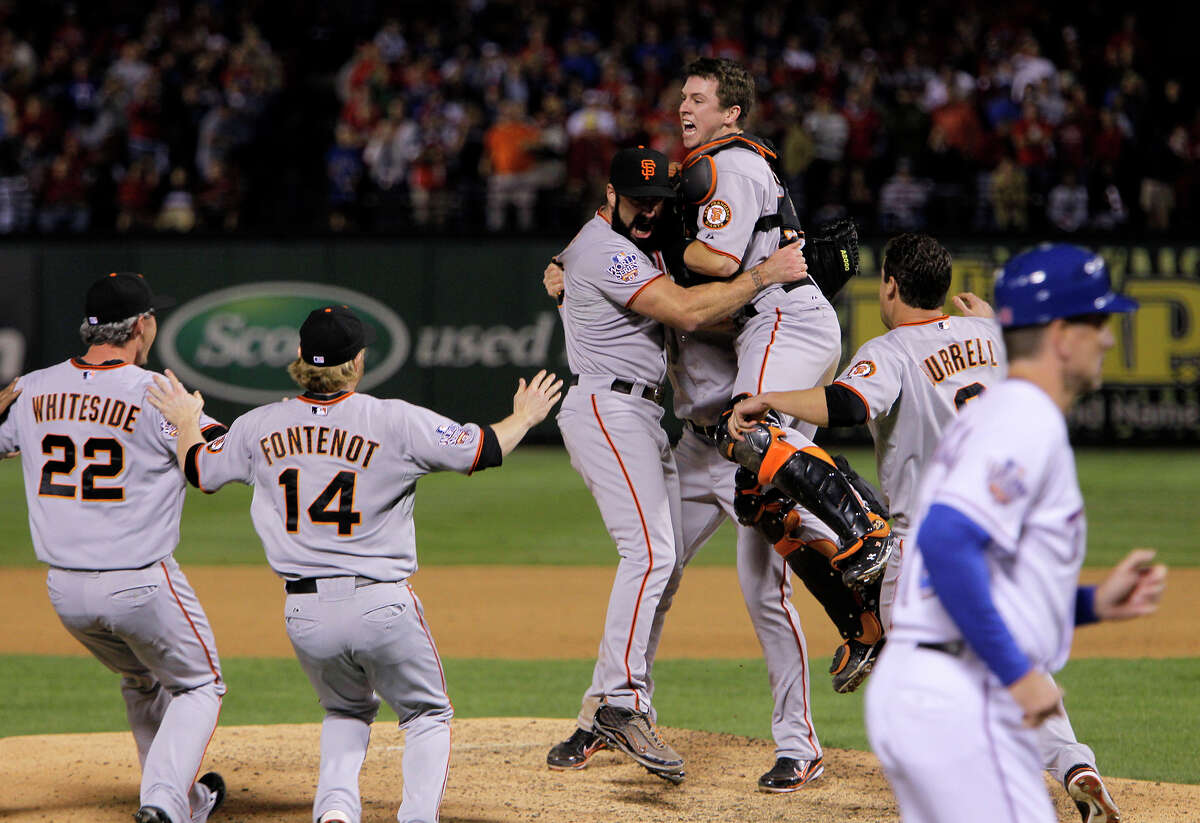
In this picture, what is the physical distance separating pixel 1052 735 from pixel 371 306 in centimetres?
1345

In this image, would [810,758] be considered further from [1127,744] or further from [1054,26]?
[1054,26]

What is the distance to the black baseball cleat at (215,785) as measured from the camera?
217 inches

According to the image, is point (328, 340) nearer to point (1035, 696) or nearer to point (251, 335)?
point (1035, 696)

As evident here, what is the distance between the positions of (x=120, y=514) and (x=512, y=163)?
13209 millimetres

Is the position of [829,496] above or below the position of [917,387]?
below

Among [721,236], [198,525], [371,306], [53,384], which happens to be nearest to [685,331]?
[721,236]

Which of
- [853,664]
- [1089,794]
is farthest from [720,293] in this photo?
[1089,794]

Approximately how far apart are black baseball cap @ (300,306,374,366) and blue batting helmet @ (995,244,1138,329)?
2339 mm

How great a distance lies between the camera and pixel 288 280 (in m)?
17.5

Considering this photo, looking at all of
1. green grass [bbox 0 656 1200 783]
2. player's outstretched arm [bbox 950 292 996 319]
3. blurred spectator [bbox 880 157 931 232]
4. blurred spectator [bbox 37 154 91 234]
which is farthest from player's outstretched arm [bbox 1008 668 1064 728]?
blurred spectator [bbox 37 154 91 234]

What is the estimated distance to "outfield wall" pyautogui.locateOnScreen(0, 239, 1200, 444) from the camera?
56.7 ft

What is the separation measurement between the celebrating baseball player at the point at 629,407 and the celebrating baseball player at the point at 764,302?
0.57ft

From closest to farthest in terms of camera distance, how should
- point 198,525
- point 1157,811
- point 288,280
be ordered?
point 1157,811 → point 198,525 → point 288,280

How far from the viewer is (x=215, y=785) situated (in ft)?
18.2
